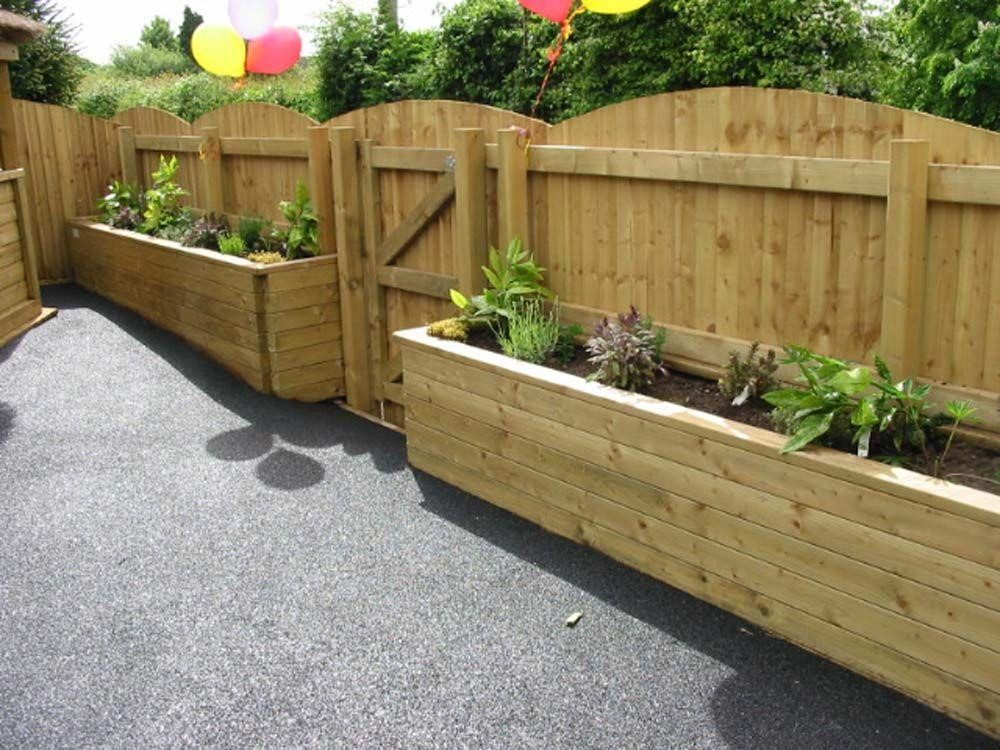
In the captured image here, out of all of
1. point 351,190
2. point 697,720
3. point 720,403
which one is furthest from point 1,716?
point 351,190

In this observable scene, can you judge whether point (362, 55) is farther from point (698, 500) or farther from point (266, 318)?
point (698, 500)

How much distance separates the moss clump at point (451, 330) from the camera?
544 centimetres

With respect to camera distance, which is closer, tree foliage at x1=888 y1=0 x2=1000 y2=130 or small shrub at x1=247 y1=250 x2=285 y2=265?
small shrub at x1=247 y1=250 x2=285 y2=265

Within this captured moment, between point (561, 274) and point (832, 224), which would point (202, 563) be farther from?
point (832, 224)

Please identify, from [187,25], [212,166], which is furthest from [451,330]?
[187,25]

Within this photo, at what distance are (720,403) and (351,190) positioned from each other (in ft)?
10.8

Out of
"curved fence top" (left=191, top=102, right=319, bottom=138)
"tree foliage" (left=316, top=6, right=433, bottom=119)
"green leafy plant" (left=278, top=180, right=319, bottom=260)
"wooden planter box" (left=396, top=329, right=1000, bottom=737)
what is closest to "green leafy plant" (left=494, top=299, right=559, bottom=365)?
"wooden planter box" (left=396, top=329, right=1000, bottom=737)

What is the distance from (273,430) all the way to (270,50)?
6093 mm

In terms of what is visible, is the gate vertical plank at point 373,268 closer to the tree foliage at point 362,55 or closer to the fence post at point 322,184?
the fence post at point 322,184

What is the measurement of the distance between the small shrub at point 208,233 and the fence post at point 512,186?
333 centimetres

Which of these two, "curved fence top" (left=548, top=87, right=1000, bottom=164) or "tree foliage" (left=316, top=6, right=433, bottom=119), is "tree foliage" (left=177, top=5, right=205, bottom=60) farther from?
"curved fence top" (left=548, top=87, right=1000, bottom=164)

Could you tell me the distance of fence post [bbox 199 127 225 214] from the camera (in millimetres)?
8367

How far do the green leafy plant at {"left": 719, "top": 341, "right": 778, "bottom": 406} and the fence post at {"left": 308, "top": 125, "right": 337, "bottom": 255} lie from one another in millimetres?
3576

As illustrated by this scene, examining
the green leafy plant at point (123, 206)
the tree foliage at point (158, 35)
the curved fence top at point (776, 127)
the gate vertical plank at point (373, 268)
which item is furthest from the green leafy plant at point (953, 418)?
the tree foliage at point (158, 35)
